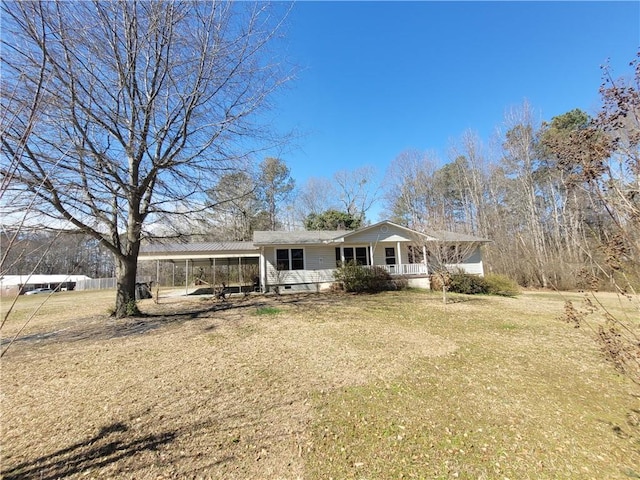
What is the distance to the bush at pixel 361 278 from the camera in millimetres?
15672

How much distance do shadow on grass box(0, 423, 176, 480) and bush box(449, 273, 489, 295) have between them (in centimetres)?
1502

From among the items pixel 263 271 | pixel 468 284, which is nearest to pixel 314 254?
pixel 263 271

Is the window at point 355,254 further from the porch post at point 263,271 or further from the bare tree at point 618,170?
the bare tree at point 618,170

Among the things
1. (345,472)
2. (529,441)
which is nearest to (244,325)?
(345,472)

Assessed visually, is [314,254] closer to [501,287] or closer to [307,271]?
[307,271]

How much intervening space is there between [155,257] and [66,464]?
50.1 feet

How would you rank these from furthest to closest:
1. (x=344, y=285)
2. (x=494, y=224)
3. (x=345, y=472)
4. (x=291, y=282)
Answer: (x=494, y=224) → (x=291, y=282) → (x=344, y=285) → (x=345, y=472)

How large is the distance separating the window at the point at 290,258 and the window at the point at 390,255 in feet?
18.2

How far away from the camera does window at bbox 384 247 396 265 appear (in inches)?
756

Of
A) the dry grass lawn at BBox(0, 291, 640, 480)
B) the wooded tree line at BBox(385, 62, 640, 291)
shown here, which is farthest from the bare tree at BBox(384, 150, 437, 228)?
the dry grass lawn at BBox(0, 291, 640, 480)

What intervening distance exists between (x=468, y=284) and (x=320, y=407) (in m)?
13.9

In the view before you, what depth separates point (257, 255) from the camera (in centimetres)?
1794

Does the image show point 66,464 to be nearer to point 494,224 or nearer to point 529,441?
point 529,441

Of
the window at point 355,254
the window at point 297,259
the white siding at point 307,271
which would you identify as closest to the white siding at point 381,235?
the window at point 355,254
